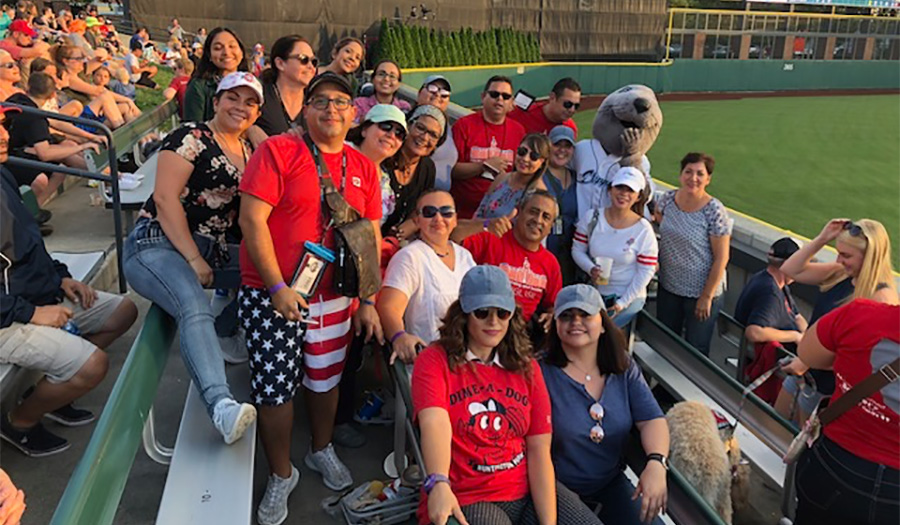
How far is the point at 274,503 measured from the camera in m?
2.97

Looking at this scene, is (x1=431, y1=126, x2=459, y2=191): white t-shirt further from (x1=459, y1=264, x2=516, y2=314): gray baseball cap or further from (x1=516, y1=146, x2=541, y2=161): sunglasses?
(x1=459, y1=264, x2=516, y2=314): gray baseball cap

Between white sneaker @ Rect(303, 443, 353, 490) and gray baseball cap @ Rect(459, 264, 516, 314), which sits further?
white sneaker @ Rect(303, 443, 353, 490)

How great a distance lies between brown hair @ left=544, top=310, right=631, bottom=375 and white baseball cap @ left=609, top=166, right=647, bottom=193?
135cm

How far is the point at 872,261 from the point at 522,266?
5.53 feet

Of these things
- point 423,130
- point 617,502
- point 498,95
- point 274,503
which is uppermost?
point 498,95

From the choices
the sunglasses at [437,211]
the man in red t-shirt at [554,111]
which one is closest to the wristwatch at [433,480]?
the sunglasses at [437,211]

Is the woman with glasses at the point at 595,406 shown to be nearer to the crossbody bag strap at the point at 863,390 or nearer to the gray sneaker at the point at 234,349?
the crossbody bag strap at the point at 863,390

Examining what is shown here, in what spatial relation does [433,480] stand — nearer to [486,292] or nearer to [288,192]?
[486,292]

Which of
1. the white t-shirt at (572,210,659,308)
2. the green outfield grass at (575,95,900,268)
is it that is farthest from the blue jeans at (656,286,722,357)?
the green outfield grass at (575,95,900,268)

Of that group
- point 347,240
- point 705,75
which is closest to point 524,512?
point 347,240

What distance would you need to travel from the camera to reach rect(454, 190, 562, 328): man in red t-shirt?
3498 millimetres

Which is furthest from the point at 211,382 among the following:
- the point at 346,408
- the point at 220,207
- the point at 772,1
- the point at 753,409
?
the point at 772,1

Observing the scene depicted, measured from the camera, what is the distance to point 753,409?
10.7ft

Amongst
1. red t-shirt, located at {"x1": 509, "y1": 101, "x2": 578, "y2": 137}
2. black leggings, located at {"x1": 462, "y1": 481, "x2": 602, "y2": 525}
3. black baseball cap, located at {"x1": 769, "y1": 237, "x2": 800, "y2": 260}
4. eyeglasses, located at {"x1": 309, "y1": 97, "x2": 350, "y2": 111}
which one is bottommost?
black leggings, located at {"x1": 462, "y1": 481, "x2": 602, "y2": 525}
